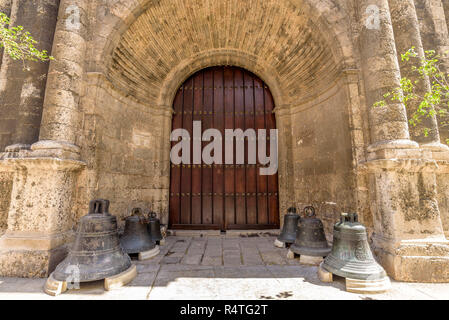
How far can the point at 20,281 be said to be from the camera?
2.25 metres

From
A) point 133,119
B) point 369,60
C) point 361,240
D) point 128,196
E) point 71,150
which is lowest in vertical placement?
point 361,240

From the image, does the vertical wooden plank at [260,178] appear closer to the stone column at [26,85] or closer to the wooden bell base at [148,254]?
the wooden bell base at [148,254]

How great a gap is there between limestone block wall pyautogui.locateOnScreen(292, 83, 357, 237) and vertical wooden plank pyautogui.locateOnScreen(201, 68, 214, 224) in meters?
1.82

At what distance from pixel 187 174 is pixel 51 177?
2.45 meters

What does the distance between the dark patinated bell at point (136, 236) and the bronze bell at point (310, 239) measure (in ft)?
6.74

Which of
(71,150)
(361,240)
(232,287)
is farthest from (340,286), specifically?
(71,150)

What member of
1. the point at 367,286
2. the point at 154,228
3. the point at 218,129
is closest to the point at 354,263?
the point at 367,286

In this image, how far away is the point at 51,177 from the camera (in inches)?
102

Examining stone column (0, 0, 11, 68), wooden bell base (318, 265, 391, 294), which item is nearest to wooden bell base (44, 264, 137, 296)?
wooden bell base (318, 265, 391, 294)

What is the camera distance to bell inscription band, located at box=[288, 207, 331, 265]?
8.80ft

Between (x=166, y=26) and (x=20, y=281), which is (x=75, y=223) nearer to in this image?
(x=20, y=281)

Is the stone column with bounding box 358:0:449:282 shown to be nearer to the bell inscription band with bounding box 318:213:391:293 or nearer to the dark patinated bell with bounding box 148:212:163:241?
the bell inscription band with bounding box 318:213:391:293

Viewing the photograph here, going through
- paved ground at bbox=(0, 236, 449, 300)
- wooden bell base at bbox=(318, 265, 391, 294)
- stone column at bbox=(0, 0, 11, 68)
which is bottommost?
paved ground at bbox=(0, 236, 449, 300)

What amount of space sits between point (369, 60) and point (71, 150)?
4.22 m
